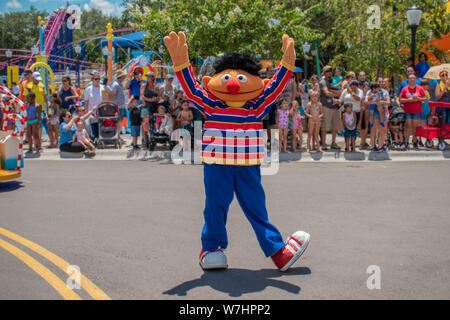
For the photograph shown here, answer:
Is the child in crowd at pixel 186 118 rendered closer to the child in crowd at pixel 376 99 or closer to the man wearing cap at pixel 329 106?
the man wearing cap at pixel 329 106

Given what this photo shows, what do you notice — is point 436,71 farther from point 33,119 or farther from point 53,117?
point 33,119

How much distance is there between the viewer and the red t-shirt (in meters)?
12.2

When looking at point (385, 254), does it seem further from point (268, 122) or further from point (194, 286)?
point (268, 122)

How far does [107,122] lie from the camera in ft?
42.3

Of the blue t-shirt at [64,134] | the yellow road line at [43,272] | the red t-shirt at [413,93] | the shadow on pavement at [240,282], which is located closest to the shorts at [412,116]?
the red t-shirt at [413,93]

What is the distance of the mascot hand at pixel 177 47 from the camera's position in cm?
454

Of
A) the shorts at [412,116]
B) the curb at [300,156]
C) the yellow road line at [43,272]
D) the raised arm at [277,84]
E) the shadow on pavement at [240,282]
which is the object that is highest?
the raised arm at [277,84]

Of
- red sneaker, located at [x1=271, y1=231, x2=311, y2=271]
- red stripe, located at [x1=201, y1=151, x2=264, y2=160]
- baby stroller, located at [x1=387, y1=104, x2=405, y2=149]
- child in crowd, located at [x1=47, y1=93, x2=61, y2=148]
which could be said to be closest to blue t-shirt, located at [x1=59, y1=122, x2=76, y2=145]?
child in crowd, located at [x1=47, y1=93, x2=61, y2=148]

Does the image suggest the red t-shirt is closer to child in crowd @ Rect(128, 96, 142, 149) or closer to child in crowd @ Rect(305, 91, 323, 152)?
child in crowd @ Rect(305, 91, 323, 152)

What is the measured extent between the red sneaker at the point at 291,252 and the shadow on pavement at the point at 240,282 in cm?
9

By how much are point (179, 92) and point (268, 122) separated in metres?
2.42

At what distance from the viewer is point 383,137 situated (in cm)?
1180

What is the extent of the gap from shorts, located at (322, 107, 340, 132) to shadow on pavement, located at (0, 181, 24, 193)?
7.13m

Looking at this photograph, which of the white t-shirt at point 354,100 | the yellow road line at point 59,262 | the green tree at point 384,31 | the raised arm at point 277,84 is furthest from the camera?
the green tree at point 384,31
